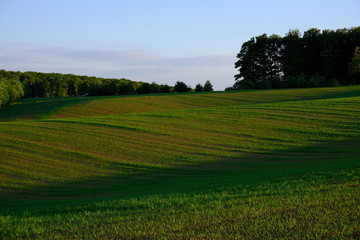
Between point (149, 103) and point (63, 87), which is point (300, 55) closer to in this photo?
point (149, 103)

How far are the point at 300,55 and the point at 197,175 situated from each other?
7542 centimetres

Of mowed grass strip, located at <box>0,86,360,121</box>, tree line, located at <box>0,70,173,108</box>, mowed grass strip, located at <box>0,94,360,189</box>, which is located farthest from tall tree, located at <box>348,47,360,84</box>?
mowed grass strip, located at <box>0,94,360,189</box>

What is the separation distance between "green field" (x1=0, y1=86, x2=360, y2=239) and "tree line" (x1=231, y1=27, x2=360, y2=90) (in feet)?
148

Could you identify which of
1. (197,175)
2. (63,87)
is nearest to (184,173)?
(197,175)

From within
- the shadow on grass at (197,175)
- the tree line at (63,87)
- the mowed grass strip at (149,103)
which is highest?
the tree line at (63,87)

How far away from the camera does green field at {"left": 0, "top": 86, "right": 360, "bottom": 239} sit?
738 centimetres

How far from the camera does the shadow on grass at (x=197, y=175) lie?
14484 mm

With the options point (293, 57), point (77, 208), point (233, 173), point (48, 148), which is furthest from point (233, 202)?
point (293, 57)

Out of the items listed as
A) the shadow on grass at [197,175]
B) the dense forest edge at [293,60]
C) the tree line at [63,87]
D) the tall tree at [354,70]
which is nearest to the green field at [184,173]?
the shadow on grass at [197,175]

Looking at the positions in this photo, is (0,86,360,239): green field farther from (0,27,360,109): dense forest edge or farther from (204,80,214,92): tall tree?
(0,27,360,109): dense forest edge

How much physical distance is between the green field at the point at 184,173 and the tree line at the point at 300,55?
45.1 meters

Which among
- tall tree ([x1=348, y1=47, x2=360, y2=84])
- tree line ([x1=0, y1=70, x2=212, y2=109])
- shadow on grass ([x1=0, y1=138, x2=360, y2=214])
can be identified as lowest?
shadow on grass ([x1=0, y1=138, x2=360, y2=214])

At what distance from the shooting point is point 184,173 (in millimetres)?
18531

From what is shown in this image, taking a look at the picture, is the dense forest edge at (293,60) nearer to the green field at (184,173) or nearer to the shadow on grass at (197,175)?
the green field at (184,173)
